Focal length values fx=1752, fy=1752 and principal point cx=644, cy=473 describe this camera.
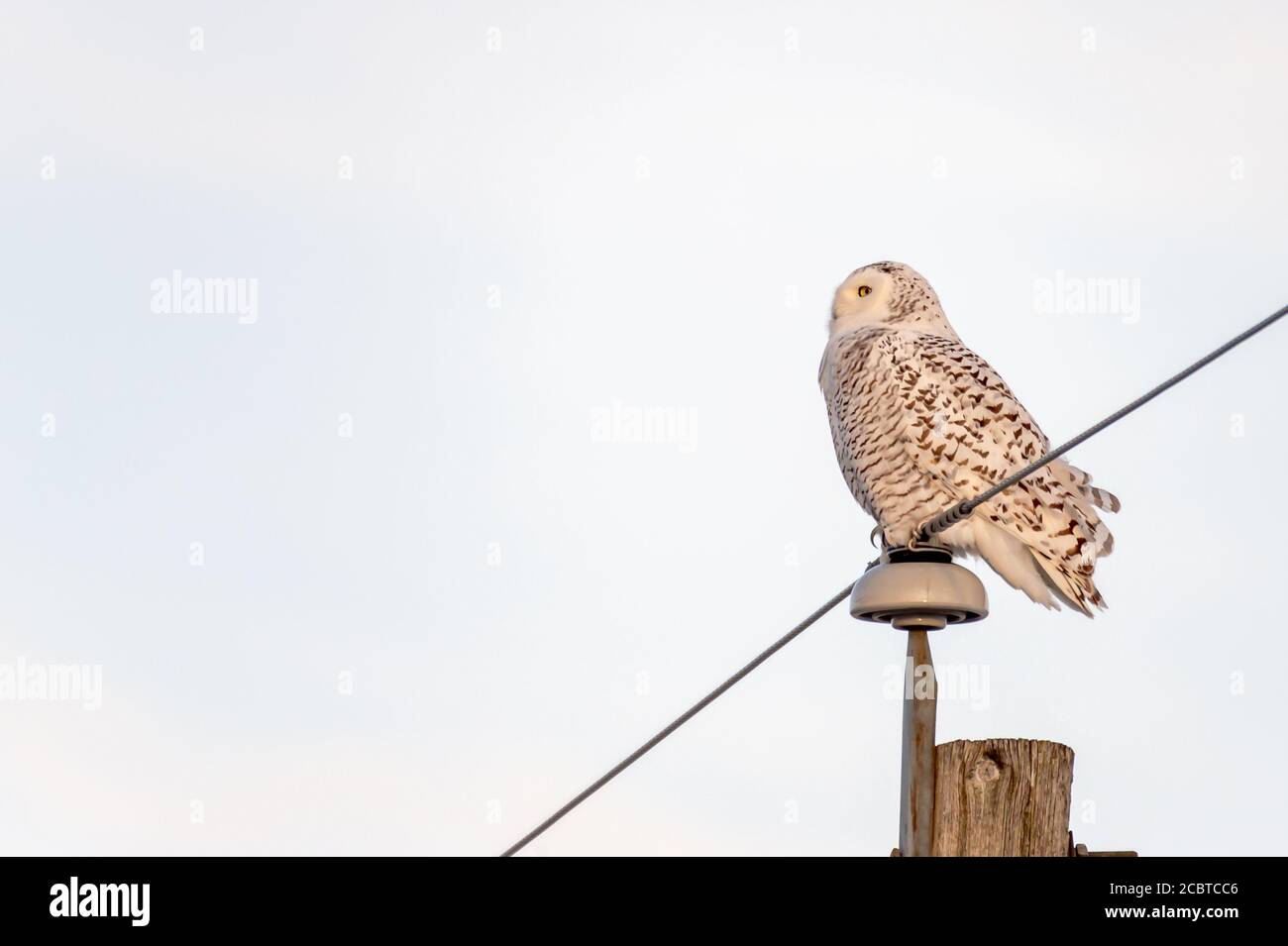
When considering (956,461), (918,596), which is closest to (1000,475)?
(956,461)

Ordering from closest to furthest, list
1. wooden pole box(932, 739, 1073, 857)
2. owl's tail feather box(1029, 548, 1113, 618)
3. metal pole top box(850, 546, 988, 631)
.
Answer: wooden pole box(932, 739, 1073, 857) → metal pole top box(850, 546, 988, 631) → owl's tail feather box(1029, 548, 1113, 618)

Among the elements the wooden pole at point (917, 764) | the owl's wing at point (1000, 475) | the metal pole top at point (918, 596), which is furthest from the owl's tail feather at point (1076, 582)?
the wooden pole at point (917, 764)

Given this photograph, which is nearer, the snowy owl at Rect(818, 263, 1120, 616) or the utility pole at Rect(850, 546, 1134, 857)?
the utility pole at Rect(850, 546, 1134, 857)

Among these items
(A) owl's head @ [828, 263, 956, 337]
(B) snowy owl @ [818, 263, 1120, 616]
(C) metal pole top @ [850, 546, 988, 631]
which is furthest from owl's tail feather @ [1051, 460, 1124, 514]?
(C) metal pole top @ [850, 546, 988, 631]

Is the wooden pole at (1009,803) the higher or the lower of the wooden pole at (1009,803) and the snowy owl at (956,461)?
the lower

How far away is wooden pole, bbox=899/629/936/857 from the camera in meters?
4.26

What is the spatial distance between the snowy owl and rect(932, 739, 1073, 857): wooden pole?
2687 mm

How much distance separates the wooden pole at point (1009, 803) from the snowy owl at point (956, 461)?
2687 mm

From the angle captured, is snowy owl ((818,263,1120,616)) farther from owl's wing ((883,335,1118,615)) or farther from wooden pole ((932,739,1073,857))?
wooden pole ((932,739,1073,857))

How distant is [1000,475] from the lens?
7297 millimetres

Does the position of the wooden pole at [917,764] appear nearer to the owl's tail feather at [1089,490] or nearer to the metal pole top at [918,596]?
the metal pole top at [918,596]

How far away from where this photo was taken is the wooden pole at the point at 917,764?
4.26 metres
